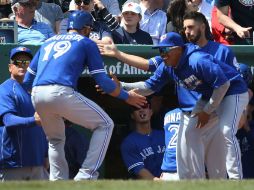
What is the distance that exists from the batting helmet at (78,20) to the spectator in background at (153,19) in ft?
9.24

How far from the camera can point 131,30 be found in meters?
12.0

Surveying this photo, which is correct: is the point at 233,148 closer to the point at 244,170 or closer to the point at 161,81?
the point at 161,81

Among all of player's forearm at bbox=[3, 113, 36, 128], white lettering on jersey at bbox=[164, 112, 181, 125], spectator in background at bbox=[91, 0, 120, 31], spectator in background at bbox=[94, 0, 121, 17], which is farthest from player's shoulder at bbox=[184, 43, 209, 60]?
spectator in background at bbox=[94, 0, 121, 17]

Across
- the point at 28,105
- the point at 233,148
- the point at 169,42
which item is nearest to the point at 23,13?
the point at 28,105

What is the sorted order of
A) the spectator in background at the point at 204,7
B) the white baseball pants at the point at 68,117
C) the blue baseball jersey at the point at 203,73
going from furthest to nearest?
the spectator in background at the point at 204,7 → the blue baseball jersey at the point at 203,73 → the white baseball pants at the point at 68,117

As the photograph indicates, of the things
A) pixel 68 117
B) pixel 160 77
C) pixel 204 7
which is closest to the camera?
pixel 68 117

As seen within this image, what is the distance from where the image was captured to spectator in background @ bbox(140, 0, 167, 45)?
12.2m

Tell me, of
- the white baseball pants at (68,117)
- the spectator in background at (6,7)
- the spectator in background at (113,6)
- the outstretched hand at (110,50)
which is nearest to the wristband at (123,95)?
the white baseball pants at (68,117)

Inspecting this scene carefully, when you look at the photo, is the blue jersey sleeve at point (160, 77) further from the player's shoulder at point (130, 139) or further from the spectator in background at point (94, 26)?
the player's shoulder at point (130, 139)

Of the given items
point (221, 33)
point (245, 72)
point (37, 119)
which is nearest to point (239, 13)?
point (221, 33)

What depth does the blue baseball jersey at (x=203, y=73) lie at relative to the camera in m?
9.23

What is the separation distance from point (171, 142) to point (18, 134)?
172cm

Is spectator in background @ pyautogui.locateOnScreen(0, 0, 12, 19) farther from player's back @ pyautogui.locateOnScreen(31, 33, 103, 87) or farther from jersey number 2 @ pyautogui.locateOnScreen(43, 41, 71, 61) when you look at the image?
player's back @ pyautogui.locateOnScreen(31, 33, 103, 87)

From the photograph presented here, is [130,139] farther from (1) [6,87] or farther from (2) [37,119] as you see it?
(2) [37,119]
